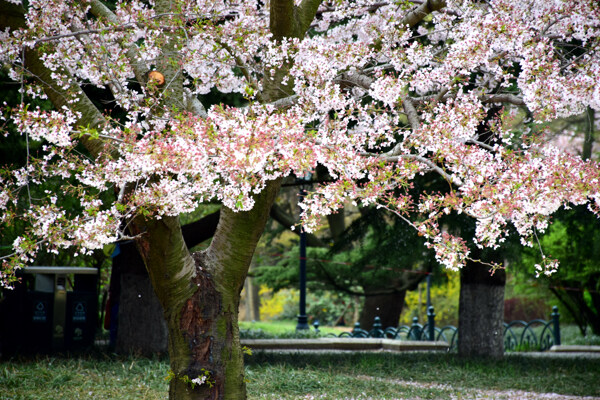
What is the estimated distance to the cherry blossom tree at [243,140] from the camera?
16.2 ft

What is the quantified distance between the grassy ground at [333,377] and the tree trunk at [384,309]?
7.87 meters

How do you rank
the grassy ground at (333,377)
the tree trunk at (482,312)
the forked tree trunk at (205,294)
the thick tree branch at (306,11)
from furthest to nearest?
the tree trunk at (482,312) < the grassy ground at (333,377) < the thick tree branch at (306,11) < the forked tree trunk at (205,294)

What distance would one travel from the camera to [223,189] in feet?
17.1

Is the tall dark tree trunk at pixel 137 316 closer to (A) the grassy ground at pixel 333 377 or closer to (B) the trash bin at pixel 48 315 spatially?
(A) the grassy ground at pixel 333 377

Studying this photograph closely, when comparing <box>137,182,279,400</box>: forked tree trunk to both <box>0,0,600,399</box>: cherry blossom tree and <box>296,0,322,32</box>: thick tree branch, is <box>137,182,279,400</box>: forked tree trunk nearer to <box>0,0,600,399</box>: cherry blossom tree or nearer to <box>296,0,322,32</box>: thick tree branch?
<box>0,0,600,399</box>: cherry blossom tree

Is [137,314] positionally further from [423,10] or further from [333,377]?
[423,10]

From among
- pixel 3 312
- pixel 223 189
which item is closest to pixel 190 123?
pixel 223 189

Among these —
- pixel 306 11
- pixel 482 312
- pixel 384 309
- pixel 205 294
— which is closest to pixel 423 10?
pixel 306 11

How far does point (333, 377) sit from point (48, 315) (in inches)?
214

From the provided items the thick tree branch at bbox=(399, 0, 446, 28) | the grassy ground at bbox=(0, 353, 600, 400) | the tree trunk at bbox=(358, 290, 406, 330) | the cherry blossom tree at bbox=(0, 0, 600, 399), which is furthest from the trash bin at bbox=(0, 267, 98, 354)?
the tree trunk at bbox=(358, 290, 406, 330)

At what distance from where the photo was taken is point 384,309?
18.8 meters

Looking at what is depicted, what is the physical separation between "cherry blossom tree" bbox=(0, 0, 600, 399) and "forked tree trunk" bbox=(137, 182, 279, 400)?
0.01m

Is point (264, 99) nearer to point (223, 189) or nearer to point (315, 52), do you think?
point (315, 52)

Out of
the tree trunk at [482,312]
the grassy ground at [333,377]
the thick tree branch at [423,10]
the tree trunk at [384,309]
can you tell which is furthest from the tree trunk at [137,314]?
the tree trunk at [384,309]
